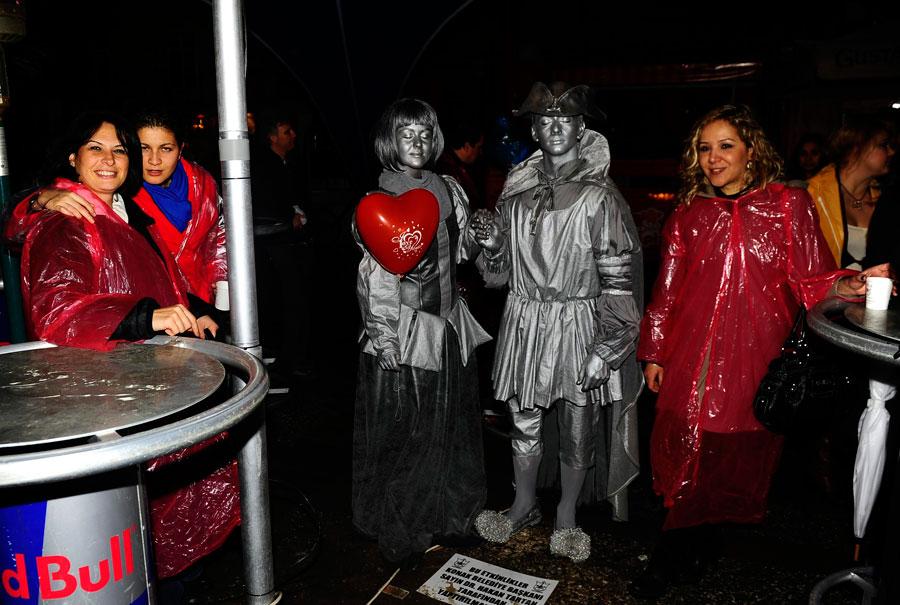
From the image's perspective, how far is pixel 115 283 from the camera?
7.77 feet

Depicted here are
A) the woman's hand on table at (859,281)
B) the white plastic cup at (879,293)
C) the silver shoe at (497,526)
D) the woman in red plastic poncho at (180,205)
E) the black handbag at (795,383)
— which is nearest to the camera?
the white plastic cup at (879,293)

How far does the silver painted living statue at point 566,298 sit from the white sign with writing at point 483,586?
8.4 inches

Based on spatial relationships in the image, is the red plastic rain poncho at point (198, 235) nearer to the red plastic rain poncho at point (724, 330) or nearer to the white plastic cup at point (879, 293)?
the red plastic rain poncho at point (724, 330)

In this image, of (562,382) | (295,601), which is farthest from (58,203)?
(562,382)

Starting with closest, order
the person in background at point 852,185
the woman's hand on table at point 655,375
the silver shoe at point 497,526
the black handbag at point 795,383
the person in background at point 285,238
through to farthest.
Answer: the black handbag at point 795,383
the woman's hand on table at point 655,375
the silver shoe at point 497,526
the person in background at point 852,185
the person in background at point 285,238

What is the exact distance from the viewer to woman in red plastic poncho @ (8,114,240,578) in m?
2.01

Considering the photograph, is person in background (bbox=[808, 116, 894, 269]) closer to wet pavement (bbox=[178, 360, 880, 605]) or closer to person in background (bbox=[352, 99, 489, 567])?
wet pavement (bbox=[178, 360, 880, 605])

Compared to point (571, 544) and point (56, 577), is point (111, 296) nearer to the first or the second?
point (56, 577)

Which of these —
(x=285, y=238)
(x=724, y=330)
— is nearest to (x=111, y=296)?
(x=724, y=330)

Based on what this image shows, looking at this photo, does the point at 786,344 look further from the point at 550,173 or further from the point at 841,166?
the point at 841,166

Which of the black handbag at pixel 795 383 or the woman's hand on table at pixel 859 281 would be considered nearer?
the woman's hand on table at pixel 859 281

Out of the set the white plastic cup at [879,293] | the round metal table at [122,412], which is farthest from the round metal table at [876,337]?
the round metal table at [122,412]

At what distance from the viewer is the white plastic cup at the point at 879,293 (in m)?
2.21

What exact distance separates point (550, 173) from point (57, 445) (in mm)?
2213
